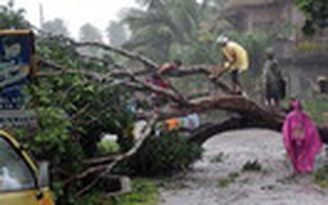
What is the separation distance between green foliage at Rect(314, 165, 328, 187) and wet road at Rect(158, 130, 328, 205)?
5.5 inches

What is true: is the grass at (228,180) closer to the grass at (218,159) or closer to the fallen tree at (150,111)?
the fallen tree at (150,111)

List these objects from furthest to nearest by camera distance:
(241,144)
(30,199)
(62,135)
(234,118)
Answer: (241,144) < (234,118) < (62,135) < (30,199)

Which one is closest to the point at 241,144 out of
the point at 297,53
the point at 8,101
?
the point at 297,53

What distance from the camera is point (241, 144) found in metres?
20.5

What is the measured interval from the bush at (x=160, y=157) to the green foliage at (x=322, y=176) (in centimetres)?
260

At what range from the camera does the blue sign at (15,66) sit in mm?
9484

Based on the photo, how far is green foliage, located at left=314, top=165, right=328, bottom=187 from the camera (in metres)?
11.4

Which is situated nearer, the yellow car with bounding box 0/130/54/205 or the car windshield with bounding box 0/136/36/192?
the yellow car with bounding box 0/130/54/205

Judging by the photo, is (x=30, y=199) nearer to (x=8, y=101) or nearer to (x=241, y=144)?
(x=8, y=101)

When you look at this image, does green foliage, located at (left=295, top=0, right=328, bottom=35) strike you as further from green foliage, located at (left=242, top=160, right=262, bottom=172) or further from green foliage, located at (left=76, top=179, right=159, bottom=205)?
green foliage, located at (left=76, top=179, right=159, bottom=205)

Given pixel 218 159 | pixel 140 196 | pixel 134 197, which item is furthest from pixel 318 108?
pixel 134 197

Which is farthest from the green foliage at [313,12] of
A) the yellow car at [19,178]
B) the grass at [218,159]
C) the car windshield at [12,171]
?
the car windshield at [12,171]

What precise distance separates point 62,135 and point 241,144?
12.8m

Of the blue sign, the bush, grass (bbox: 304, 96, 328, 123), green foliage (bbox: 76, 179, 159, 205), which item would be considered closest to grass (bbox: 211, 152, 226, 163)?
the bush
